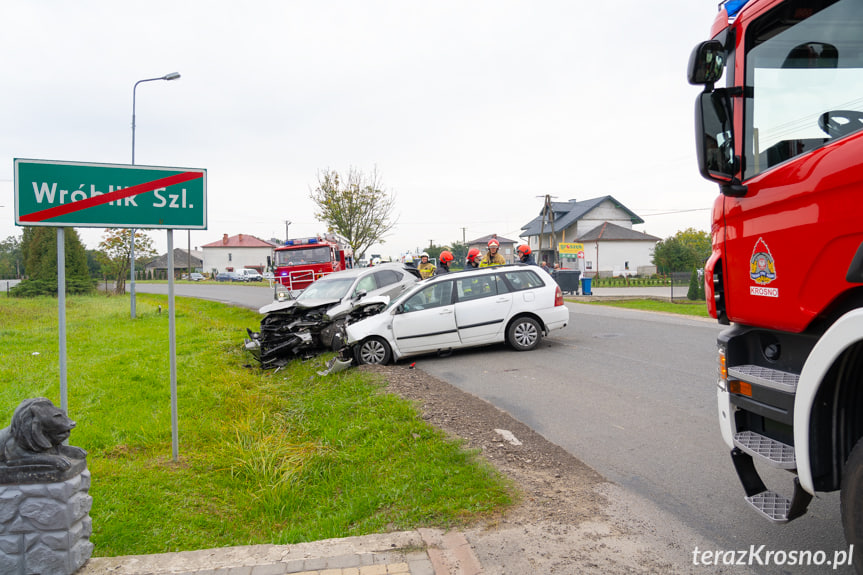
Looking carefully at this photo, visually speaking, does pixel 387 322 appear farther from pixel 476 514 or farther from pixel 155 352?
pixel 476 514

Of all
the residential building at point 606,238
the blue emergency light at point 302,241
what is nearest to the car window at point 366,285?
the blue emergency light at point 302,241

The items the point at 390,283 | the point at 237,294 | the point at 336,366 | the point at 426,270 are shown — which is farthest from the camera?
the point at 237,294

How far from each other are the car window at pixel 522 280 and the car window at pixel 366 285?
3501 mm

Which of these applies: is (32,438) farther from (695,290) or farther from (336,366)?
(695,290)

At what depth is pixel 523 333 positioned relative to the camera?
10.5m

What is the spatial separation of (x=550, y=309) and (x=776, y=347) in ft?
24.9

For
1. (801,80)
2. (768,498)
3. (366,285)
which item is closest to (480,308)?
(366,285)

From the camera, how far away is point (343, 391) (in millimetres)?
7777

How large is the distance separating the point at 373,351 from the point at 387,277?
3.72m

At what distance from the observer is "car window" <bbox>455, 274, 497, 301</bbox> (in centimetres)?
1036

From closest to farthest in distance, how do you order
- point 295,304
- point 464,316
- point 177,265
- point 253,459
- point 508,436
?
point 253,459 < point 508,436 < point 464,316 < point 295,304 < point 177,265

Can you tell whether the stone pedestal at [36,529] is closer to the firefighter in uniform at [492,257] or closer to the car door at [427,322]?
the car door at [427,322]

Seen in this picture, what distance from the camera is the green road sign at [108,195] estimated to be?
421cm

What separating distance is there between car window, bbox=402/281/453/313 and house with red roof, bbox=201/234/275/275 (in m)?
89.2
